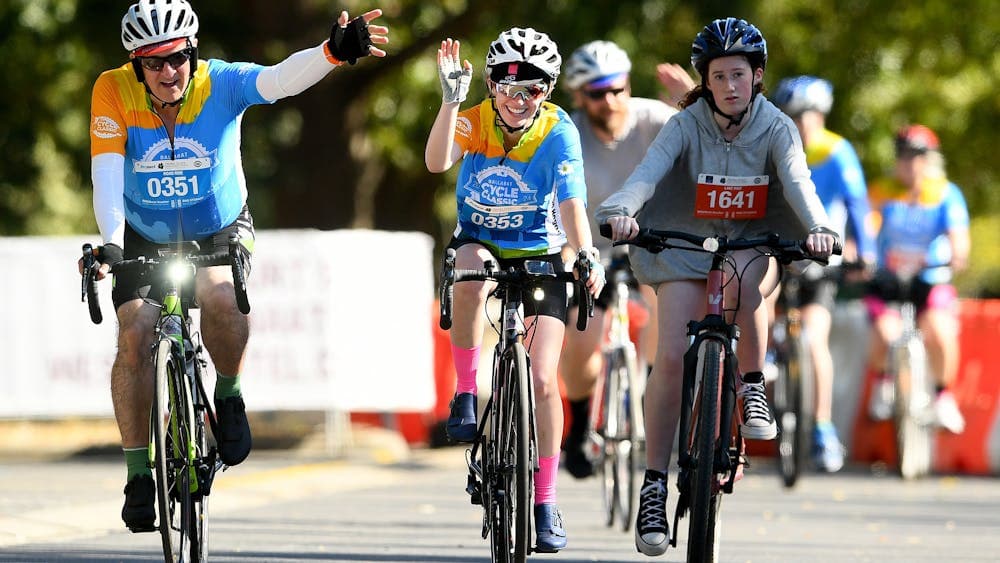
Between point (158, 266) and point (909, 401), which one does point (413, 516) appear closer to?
point (158, 266)

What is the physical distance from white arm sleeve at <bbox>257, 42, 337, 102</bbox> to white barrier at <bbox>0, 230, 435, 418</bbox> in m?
7.39

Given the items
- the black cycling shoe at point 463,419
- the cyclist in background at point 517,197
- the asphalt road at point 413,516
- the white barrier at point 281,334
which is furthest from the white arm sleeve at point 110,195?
the white barrier at point 281,334

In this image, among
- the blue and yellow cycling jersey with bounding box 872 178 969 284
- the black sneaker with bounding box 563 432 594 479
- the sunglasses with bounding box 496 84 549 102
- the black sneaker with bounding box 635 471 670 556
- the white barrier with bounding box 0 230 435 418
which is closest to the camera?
the black sneaker with bounding box 635 471 670 556

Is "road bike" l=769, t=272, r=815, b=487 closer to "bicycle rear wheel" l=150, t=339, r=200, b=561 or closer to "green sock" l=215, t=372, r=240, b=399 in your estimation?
"green sock" l=215, t=372, r=240, b=399

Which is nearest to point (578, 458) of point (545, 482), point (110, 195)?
point (545, 482)

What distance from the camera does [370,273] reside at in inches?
606

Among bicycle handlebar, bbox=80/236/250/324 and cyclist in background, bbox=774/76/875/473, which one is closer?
bicycle handlebar, bbox=80/236/250/324

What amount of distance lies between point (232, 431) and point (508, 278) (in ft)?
3.96

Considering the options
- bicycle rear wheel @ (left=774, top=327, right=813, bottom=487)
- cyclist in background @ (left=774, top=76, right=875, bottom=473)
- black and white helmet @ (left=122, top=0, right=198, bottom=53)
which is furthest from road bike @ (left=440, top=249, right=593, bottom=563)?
cyclist in background @ (left=774, top=76, right=875, bottom=473)

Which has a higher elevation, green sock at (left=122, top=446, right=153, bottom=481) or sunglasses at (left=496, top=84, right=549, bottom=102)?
sunglasses at (left=496, top=84, right=549, bottom=102)

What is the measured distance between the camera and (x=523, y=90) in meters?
7.77

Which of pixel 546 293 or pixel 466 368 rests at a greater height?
pixel 546 293

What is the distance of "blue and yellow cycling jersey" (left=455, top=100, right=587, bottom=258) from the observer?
25.8 feet

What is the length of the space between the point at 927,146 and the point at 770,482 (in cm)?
263
